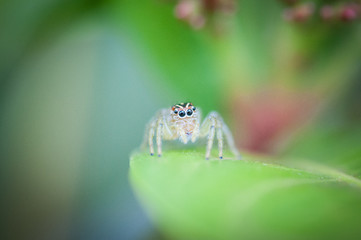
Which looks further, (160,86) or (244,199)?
(160,86)

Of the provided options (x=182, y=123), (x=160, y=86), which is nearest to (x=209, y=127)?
(x=182, y=123)

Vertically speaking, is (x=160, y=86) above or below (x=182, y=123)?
above

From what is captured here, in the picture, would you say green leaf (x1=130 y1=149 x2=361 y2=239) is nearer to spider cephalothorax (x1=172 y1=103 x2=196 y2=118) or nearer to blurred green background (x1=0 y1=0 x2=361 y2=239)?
blurred green background (x1=0 y1=0 x2=361 y2=239)

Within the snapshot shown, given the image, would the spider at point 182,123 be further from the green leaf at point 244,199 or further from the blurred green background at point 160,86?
the green leaf at point 244,199

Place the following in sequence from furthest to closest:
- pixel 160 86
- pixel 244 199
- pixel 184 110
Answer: pixel 160 86 < pixel 184 110 < pixel 244 199

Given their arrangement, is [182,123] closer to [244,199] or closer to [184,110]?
[184,110]

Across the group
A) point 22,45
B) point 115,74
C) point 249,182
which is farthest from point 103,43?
point 249,182

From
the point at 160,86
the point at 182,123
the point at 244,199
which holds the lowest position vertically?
the point at 244,199
